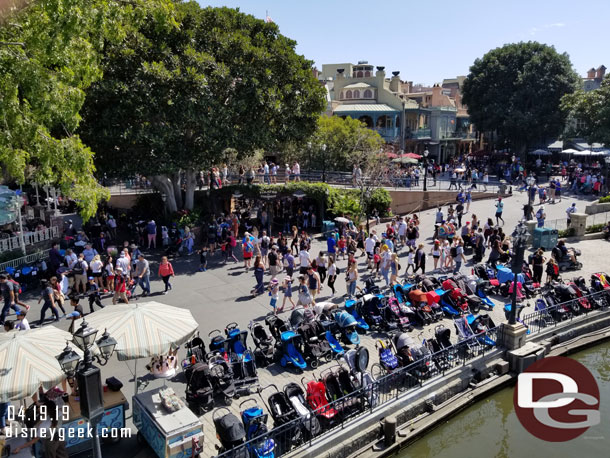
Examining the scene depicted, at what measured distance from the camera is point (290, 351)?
11414 mm

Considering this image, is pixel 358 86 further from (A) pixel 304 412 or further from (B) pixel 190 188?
(A) pixel 304 412

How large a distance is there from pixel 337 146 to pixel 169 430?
1099 inches

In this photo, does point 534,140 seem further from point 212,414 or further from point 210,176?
point 212,414

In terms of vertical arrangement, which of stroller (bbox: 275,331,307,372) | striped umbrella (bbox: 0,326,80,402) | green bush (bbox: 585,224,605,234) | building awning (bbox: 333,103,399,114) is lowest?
stroller (bbox: 275,331,307,372)

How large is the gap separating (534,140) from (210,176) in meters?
33.3

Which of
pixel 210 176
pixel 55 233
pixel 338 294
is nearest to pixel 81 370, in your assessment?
pixel 338 294

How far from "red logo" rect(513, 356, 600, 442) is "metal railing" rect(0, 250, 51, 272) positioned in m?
16.2

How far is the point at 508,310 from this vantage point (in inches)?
513

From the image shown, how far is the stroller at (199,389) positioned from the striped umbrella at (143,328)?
3.19 ft

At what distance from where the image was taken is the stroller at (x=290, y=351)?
1131cm

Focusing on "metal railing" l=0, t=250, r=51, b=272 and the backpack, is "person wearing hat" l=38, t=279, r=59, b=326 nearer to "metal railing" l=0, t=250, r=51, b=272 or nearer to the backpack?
the backpack

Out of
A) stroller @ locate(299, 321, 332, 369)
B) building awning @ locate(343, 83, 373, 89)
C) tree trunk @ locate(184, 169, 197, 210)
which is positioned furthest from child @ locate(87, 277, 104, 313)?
building awning @ locate(343, 83, 373, 89)

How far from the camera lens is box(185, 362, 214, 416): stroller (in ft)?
31.3

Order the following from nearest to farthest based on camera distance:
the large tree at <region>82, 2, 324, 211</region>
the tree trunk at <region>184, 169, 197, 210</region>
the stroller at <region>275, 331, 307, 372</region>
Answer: the stroller at <region>275, 331, 307, 372</region> → the large tree at <region>82, 2, 324, 211</region> → the tree trunk at <region>184, 169, 197, 210</region>
